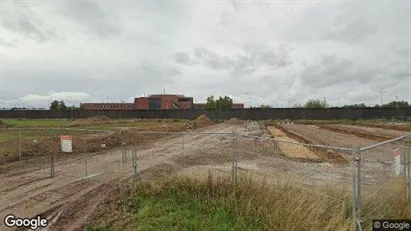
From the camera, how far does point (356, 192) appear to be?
6520 mm

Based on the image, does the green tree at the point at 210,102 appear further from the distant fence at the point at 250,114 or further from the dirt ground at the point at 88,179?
the dirt ground at the point at 88,179

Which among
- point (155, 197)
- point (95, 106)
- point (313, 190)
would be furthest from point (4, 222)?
point (95, 106)

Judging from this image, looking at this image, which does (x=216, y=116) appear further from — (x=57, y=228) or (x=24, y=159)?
(x=57, y=228)

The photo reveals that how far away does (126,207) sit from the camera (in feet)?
29.4

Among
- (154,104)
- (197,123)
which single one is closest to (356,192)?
(197,123)

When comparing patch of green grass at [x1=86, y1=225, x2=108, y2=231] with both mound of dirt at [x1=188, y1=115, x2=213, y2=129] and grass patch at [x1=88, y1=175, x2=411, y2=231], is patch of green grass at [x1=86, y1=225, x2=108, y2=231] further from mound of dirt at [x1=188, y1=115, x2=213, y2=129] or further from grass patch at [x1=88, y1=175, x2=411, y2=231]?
mound of dirt at [x1=188, y1=115, x2=213, y2=129]

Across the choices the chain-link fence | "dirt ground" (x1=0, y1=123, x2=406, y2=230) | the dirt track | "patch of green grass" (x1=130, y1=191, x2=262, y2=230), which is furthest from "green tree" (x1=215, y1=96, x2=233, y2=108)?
"patch of green grass" (x1=130, y1=191, x2=262, y2=230)

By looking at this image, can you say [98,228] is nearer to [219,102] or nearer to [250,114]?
[250,114]

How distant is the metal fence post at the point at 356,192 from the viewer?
5.98 metres

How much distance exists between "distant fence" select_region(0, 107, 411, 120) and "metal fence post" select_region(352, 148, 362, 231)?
84954 mm

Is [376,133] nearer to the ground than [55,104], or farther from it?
nearer to the ground

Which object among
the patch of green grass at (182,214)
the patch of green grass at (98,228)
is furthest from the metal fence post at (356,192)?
the patch of green grass at (98,228)

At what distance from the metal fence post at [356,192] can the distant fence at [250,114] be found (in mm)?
84954

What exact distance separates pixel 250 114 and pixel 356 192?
88039 millimetres
